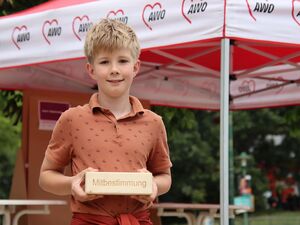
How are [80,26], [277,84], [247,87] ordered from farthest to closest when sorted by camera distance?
[247,87] < [277,84] < [80,26]

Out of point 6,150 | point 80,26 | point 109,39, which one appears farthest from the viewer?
point 6,150

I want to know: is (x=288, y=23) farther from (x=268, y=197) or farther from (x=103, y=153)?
(x=268, y=197)

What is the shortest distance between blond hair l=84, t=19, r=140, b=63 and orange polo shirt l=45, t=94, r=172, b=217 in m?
0.20

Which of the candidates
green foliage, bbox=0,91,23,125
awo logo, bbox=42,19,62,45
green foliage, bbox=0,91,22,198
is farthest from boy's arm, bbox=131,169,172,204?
green foliage, bbox=0,91,22,198

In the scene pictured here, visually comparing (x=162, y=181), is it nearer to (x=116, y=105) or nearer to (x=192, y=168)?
(x=116, y=105)

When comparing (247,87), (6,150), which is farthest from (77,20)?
(6,150)

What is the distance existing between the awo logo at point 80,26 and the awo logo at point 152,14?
1.54ft

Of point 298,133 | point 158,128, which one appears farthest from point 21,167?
point 298,133

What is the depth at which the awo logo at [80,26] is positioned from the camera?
518cm

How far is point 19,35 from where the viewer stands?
5.54 metres

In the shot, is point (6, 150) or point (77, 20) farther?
point (6, 150)

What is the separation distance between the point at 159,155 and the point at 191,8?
202cm

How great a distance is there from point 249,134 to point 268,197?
3.31 meters

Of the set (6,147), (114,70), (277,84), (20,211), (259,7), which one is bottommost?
(20,211)
